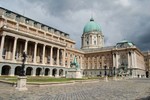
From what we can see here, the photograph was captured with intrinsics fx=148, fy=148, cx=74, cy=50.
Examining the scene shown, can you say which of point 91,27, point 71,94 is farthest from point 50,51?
point 91,27

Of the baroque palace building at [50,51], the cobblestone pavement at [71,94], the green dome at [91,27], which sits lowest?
the cobblestone pavement at [71,94]

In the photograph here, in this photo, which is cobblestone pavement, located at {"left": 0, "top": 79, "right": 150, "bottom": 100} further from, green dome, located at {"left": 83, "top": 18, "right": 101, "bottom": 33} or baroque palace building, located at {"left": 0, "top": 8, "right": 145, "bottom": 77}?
green dome, located at {"left": 83, "top": 18, "right": 101, "bottom": 33}

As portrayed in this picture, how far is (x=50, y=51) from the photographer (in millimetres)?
60438

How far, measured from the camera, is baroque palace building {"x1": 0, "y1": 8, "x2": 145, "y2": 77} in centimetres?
4603

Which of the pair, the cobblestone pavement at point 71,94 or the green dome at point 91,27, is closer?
the cobblestone pavement at point 71,94

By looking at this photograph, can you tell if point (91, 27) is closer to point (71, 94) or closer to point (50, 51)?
point (50, 51)

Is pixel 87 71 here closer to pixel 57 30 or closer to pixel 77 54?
pixel 77 54

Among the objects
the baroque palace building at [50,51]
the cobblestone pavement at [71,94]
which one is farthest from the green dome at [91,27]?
the cobblestone pavement at [71,94]

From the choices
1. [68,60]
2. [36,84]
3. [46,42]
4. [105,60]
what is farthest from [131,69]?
[36,84]

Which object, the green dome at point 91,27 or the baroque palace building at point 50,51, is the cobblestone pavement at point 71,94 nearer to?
the baroque palace building at point 50,51

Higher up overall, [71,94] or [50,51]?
[50,51]

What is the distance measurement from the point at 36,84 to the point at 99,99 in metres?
11.4

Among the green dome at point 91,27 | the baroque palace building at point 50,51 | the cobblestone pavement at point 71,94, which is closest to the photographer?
the cobblestone pavement at point 71,94

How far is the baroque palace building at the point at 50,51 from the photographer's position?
151 ft
